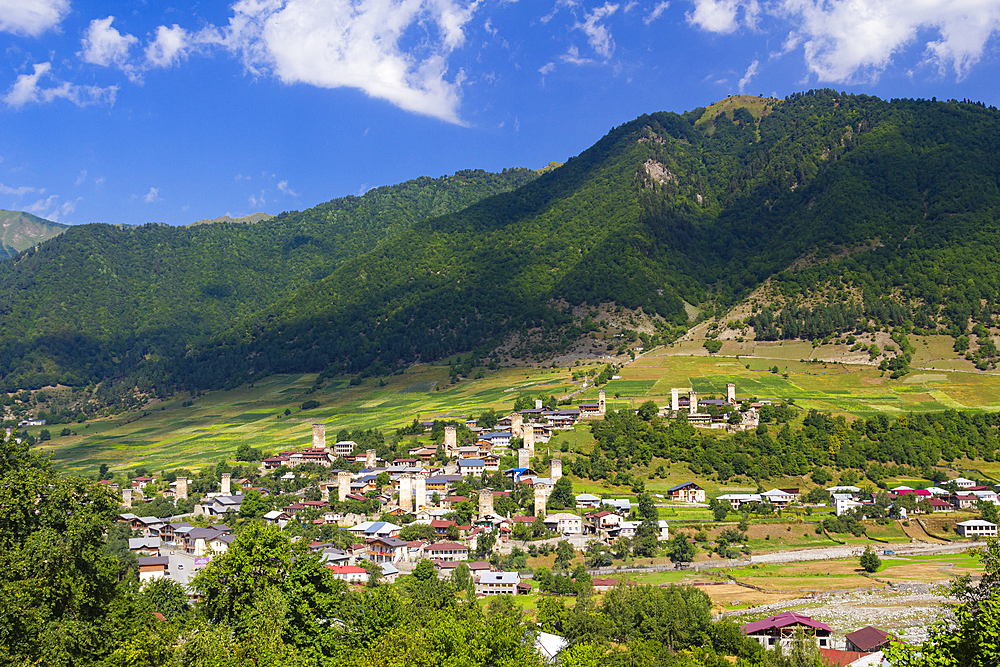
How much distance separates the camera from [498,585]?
65.1 m

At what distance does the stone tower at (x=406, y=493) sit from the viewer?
87188 mm

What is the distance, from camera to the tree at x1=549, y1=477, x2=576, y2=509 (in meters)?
86.2

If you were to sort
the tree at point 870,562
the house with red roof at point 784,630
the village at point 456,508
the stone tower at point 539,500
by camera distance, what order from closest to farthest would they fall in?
1. the house with red roof at point 784,630
2. the village at point 456,508
3. the tree at point 870,562
4. the stone tower at point 539,500

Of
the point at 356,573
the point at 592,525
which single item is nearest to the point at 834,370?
the point at 592,525

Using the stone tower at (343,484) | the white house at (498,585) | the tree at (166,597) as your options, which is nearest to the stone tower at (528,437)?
the stone tower at (343,484)

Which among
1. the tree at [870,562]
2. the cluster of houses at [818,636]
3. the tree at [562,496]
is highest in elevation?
the tree at [562,496]

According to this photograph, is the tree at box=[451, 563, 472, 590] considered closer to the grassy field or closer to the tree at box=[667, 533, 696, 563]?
the tree at box=[667, 533, 696, 563]

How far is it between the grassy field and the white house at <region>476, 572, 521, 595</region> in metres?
34.0

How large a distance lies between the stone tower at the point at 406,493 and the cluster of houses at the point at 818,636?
42787 millimetres

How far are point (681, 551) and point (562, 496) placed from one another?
53.6 ft

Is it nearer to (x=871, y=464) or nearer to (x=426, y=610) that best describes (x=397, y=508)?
(x=426, y=610)

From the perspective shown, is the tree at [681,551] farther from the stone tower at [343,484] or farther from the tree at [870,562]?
the stone tower at [343,484]

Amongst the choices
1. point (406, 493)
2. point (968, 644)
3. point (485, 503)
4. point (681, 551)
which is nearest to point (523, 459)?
point (485, 503)

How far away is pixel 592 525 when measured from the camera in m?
80.6
